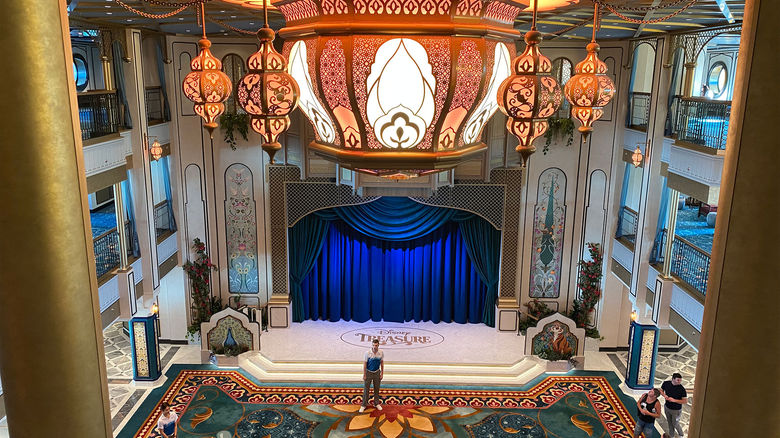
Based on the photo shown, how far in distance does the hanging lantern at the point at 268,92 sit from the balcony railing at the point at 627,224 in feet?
30.2

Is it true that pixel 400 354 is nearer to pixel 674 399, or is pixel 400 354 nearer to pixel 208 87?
pixel 674 399

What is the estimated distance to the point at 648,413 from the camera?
293 inches

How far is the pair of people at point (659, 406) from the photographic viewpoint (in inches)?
293

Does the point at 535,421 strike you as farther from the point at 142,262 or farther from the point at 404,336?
the point at 142,262

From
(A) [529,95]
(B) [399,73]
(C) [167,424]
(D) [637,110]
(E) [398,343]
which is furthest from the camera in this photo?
(E) [398,343]

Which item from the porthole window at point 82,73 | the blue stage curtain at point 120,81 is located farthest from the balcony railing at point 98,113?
the porthole window at point 82,73

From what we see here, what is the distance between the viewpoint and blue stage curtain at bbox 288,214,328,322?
1083cm

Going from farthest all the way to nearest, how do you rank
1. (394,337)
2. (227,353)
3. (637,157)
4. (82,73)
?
(82,73), (394,337), (227,353), (637,157)

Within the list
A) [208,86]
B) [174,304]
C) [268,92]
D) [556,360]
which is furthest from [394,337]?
[268,92]

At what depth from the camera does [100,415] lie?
3.97 ft

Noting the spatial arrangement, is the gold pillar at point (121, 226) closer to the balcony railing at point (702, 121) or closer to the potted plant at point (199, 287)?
the potted plant at point (199, 287)

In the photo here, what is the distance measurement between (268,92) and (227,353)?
28.6ft

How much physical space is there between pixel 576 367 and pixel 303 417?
4.25 metres

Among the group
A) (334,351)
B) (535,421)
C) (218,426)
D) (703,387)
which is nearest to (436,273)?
(334,351)
